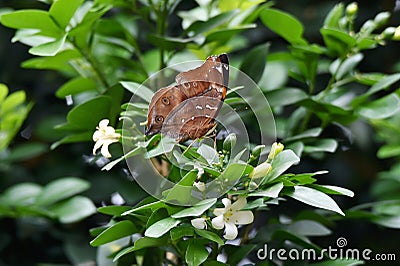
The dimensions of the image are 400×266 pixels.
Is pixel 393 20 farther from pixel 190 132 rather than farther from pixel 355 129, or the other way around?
pixel 190 132

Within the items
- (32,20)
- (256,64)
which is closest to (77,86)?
(32,20)

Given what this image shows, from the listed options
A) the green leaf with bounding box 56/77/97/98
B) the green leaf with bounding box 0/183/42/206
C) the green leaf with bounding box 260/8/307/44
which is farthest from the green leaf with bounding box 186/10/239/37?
the green leaf with bounding box 0/183/42/206

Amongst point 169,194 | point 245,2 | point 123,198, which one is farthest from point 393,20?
point 169,194

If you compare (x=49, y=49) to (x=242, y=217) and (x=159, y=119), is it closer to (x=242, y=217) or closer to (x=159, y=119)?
(x=159, y=119)

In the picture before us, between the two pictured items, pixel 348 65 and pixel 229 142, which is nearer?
pixel 229 142

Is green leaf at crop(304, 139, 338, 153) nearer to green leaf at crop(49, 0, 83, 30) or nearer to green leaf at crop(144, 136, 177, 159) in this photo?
green leaf at crop(144, 136, 177, 159)
